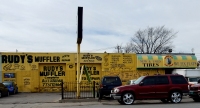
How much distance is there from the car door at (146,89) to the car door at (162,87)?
0.32 m

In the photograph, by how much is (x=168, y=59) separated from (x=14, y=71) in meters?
18.4

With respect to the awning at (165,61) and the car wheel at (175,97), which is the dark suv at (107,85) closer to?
the car wheel at (175,97)

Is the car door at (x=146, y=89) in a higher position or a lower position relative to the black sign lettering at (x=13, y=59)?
lower

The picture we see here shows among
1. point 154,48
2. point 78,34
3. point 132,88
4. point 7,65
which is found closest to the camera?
point 132,88

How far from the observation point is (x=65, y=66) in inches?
1404

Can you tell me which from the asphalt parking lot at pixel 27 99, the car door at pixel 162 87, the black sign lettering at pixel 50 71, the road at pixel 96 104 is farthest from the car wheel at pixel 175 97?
the black sign lettering at pixel 50 71

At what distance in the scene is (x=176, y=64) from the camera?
1446 inches

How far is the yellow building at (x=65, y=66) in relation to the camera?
3491 cm

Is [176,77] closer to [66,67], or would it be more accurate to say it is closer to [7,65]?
[66,67]

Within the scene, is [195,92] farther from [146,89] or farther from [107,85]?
[107,85]

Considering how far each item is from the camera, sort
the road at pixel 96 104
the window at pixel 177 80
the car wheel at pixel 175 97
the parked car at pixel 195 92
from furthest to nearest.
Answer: the parked car at pixel 195 92, the window at pixel 177 80, the car wheel at pixel 175 97, the road at pixel 96 104

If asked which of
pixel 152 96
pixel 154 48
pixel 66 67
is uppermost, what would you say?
pixel 154 48

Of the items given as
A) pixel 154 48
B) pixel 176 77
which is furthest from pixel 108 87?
pixel 154 48

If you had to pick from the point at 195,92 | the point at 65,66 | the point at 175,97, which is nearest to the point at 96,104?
the point at 175,97
